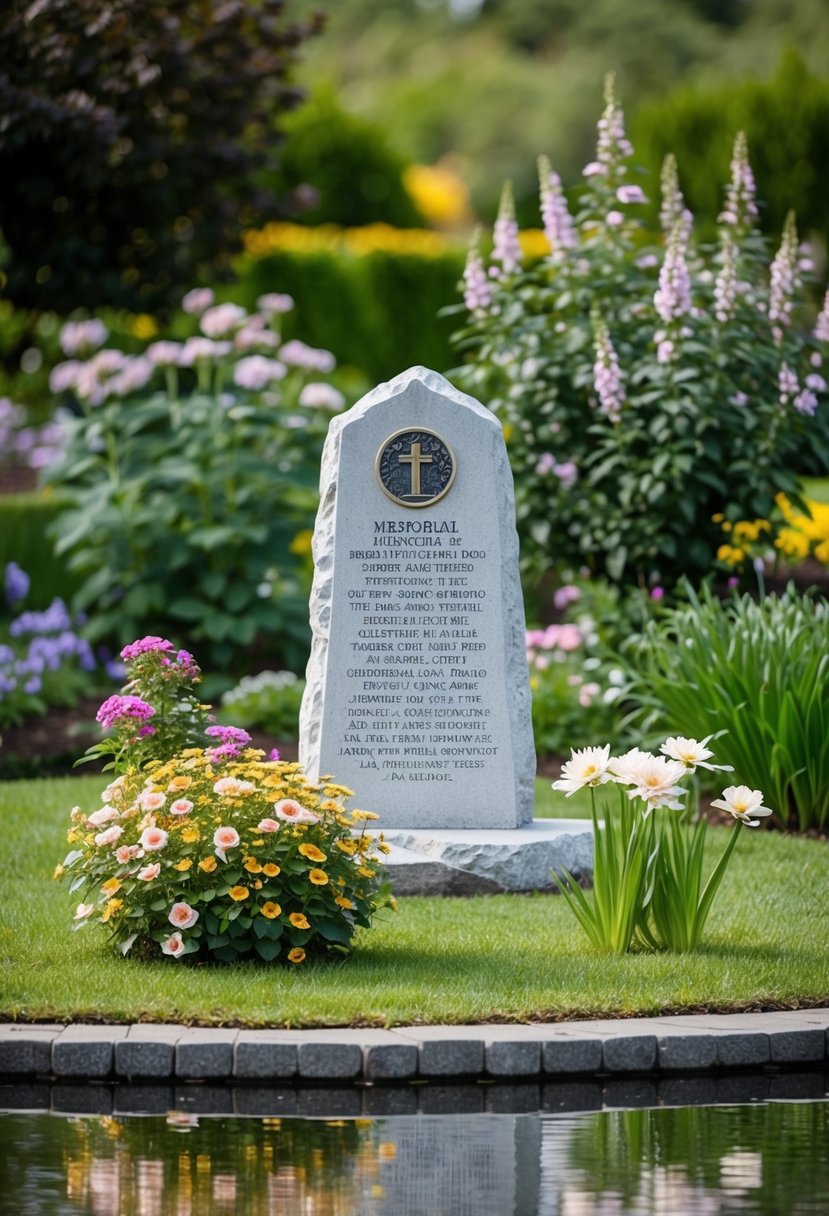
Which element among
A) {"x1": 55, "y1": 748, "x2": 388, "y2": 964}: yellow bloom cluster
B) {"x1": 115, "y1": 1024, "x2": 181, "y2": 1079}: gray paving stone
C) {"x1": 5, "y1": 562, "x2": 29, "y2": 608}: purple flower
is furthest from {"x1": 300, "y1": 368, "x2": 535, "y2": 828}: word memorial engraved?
{"x1": 5, "y1": 562, "x2": 29, "y2": 608}: purple flower

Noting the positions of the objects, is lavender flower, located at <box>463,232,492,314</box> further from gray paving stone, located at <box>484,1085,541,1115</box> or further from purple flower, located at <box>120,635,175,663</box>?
gray paving stone, located at <box>484,1085,541,1115</box>

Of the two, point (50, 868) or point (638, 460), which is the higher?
point (638, 460)

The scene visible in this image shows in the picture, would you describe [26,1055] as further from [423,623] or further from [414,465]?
[414,465]

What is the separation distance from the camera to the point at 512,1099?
5086mm

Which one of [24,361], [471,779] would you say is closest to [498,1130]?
[471,779]

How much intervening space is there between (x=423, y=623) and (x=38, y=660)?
493 cm

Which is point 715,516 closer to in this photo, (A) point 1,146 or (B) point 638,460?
(B) point 638,460

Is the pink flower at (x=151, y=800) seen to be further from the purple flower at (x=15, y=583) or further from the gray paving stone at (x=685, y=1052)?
the purple flower at (x=15, y=583)

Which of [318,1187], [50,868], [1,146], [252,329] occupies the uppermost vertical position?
[1,146]

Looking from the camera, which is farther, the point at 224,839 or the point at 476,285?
the point at 476,285

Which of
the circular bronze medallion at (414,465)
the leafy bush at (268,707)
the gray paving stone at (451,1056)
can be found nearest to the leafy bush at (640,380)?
the leafy bush at (268,707)

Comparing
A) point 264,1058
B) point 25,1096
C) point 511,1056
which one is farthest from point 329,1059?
point 25,1096

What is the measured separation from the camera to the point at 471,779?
753cm

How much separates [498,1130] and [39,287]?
33.2ft
